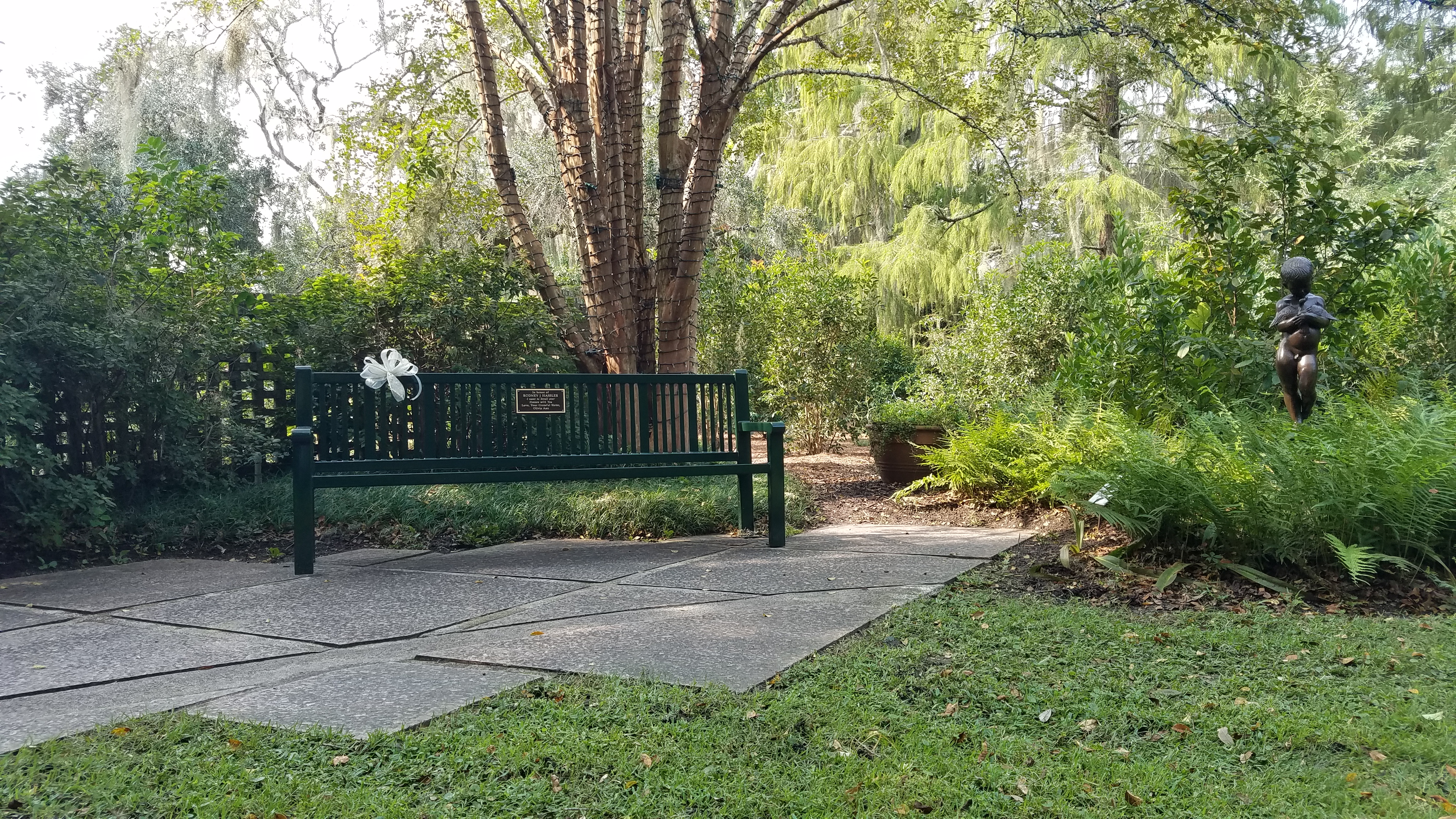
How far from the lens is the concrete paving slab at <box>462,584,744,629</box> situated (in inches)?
163

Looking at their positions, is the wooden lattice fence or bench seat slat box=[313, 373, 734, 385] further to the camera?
the wooden lattice fence

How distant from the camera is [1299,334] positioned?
5.05 m

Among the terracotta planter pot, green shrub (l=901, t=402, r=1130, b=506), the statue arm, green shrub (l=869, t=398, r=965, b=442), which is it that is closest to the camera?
the statue arm

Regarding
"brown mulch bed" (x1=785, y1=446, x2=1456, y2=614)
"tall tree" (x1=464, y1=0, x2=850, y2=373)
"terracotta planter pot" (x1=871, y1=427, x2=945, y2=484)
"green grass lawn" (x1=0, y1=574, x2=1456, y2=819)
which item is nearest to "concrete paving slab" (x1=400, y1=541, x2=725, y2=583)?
"brown mulch bed" (x1=785, y1=446, x2=1456, y2=614)

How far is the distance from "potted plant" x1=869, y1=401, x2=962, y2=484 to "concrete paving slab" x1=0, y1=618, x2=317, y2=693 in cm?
563

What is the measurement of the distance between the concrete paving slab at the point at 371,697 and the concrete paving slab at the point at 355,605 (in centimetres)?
65

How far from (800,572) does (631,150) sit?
488 centimetres

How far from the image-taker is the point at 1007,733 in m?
2.66

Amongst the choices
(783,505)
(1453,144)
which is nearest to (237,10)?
(783,505)

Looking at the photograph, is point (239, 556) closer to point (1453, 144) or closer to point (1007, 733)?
point (1007, 733)

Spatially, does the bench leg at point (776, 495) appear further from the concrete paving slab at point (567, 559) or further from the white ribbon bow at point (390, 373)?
the white ribbon bow at point (390, 373)

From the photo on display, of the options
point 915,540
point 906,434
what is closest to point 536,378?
point 915,540

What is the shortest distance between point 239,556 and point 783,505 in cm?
330

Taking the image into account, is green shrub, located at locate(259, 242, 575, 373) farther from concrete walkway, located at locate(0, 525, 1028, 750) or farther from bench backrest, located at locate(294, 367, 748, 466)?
concrete walkway, located at locate(0, 525, 1028, 750)
